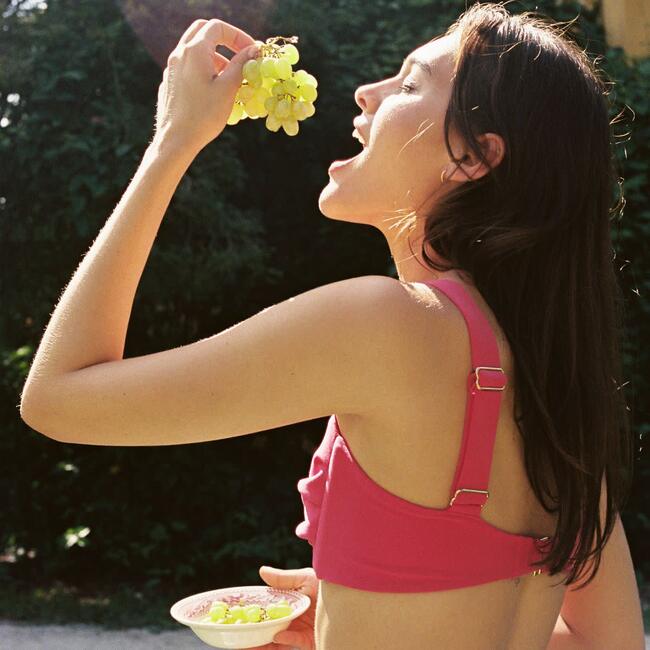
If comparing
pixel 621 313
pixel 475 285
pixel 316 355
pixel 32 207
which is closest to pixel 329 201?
pixel 475 285

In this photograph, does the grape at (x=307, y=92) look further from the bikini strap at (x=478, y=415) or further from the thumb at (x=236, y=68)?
the bikini strap at (x=478, y=415)

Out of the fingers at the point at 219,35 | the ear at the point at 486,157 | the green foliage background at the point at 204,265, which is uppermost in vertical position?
the fingers at the point at 219,35

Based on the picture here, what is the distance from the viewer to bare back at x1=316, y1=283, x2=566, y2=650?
1284mm

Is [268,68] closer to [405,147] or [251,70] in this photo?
[251,70]

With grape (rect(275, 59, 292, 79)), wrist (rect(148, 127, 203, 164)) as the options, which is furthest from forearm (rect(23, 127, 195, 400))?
grape (rect(275, 59, 292, 79))

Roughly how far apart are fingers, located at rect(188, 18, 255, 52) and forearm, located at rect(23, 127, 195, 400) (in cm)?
17

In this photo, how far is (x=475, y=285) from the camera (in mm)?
1410

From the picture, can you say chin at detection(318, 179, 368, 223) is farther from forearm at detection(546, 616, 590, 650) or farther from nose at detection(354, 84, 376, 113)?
forearm at detection(546, 616, 590, 650)

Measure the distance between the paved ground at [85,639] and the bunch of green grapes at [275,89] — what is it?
12.5 ft

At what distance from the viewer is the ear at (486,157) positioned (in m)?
1.43

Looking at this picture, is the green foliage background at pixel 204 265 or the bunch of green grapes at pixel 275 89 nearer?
the bunch of green grapes at pixel 275 89

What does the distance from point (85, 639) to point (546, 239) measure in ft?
14.1

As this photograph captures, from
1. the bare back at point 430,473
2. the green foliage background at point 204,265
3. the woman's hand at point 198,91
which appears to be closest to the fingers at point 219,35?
the woman's hand at point 198,91

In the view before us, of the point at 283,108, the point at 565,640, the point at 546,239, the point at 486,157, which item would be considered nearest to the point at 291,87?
the point at 283,108
